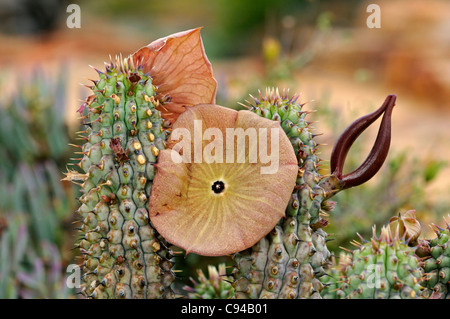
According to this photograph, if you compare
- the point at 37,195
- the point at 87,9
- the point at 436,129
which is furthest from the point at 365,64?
the point at 87,9

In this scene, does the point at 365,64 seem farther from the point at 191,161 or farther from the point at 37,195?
the point at 191,161

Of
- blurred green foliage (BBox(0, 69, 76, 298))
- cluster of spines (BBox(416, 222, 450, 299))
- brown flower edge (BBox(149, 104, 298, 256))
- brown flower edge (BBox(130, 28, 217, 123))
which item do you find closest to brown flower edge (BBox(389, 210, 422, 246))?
cluster of spines (BBox(416, 222, 450, 299))

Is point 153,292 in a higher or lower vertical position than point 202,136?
lower

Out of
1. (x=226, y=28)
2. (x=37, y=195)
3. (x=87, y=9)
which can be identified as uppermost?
(x=87, y=9)

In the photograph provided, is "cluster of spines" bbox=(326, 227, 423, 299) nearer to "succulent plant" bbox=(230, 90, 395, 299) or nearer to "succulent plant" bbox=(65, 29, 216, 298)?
"succulent plant" bbox=(230, 90, 395, 299)

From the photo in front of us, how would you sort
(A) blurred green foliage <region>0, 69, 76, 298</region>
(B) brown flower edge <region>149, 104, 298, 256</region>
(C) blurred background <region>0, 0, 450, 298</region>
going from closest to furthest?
(B) brown flower edge <region>149, 104, 298, 256</region> → (A) blurred green foliage <region>0, 69, 76, 298</region> → (C) blurred background <region>0, 0, 450, 298</region>

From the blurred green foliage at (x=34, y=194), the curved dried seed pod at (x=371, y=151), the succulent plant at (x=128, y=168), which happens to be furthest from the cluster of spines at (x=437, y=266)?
the blurred green foliage at (x=34, y=194)
